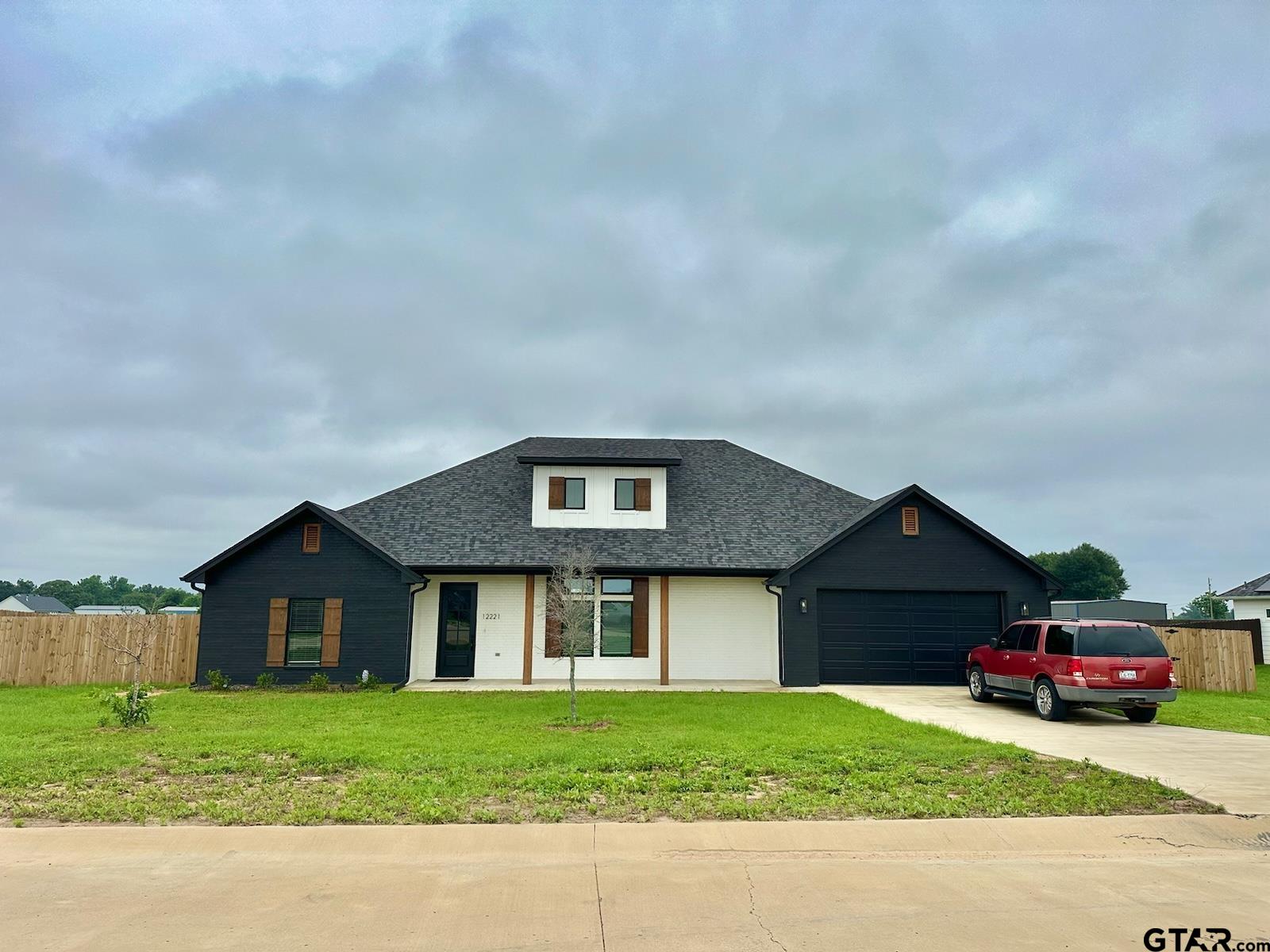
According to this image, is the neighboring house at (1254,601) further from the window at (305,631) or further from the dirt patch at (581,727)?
the window at (305,631)

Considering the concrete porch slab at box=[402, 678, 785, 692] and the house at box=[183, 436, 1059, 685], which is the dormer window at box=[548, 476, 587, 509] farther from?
the concrete porch slab at box=[402, 678, 785, 692]

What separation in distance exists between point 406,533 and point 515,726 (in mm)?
10439

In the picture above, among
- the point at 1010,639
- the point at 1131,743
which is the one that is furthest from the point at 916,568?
the point at 1131,743

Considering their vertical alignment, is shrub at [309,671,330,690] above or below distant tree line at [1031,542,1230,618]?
below

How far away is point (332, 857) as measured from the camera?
258 inches

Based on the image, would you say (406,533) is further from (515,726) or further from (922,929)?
(922,929)

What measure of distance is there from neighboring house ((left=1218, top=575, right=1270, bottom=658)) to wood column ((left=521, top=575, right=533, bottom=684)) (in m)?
33.9

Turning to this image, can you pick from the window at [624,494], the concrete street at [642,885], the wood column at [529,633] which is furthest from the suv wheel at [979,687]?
the wood column at [529,633]

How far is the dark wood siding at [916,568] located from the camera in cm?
1991

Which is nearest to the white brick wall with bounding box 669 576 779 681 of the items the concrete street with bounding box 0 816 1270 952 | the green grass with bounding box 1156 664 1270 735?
the green grass with bounding box 1156 664 1270 735

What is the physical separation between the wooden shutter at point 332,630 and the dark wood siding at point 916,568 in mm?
10894

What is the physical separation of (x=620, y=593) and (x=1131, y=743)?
12036mm

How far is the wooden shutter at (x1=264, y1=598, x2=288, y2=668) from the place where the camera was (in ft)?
63.4

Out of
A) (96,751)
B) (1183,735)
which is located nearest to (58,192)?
(96,751)
